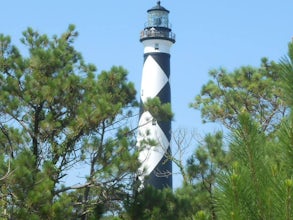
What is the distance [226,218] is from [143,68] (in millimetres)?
17133

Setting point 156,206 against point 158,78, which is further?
point 158,78

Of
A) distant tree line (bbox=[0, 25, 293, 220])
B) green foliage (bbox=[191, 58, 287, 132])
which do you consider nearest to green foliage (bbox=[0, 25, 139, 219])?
distant tree line (bbox=[0, 25, 293, 220])

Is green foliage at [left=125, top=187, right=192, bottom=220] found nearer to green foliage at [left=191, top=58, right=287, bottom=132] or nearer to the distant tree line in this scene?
the distant tree line

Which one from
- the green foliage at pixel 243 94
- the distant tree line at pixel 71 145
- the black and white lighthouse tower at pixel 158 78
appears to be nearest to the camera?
the distant tree line at pixel 71 145

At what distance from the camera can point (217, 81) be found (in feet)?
46.0

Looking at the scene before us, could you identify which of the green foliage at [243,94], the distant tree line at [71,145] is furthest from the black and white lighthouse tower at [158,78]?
the distant tree line at [71,145]

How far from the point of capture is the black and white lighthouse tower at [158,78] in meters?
18.0

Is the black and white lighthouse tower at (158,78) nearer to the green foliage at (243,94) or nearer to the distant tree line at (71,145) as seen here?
the green foliage at (243,94)

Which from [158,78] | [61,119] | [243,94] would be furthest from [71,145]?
[158,78]

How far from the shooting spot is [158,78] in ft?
62.1

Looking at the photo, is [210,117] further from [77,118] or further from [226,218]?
[226,218]

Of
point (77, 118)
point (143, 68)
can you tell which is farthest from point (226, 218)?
point (143, 68)

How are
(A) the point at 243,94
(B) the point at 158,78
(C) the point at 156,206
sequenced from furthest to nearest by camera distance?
1. (B) the point at 158,78
2. (A) the point at 243,94
3. (C) the point at 156,206

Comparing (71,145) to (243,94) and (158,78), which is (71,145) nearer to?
(243,94)
